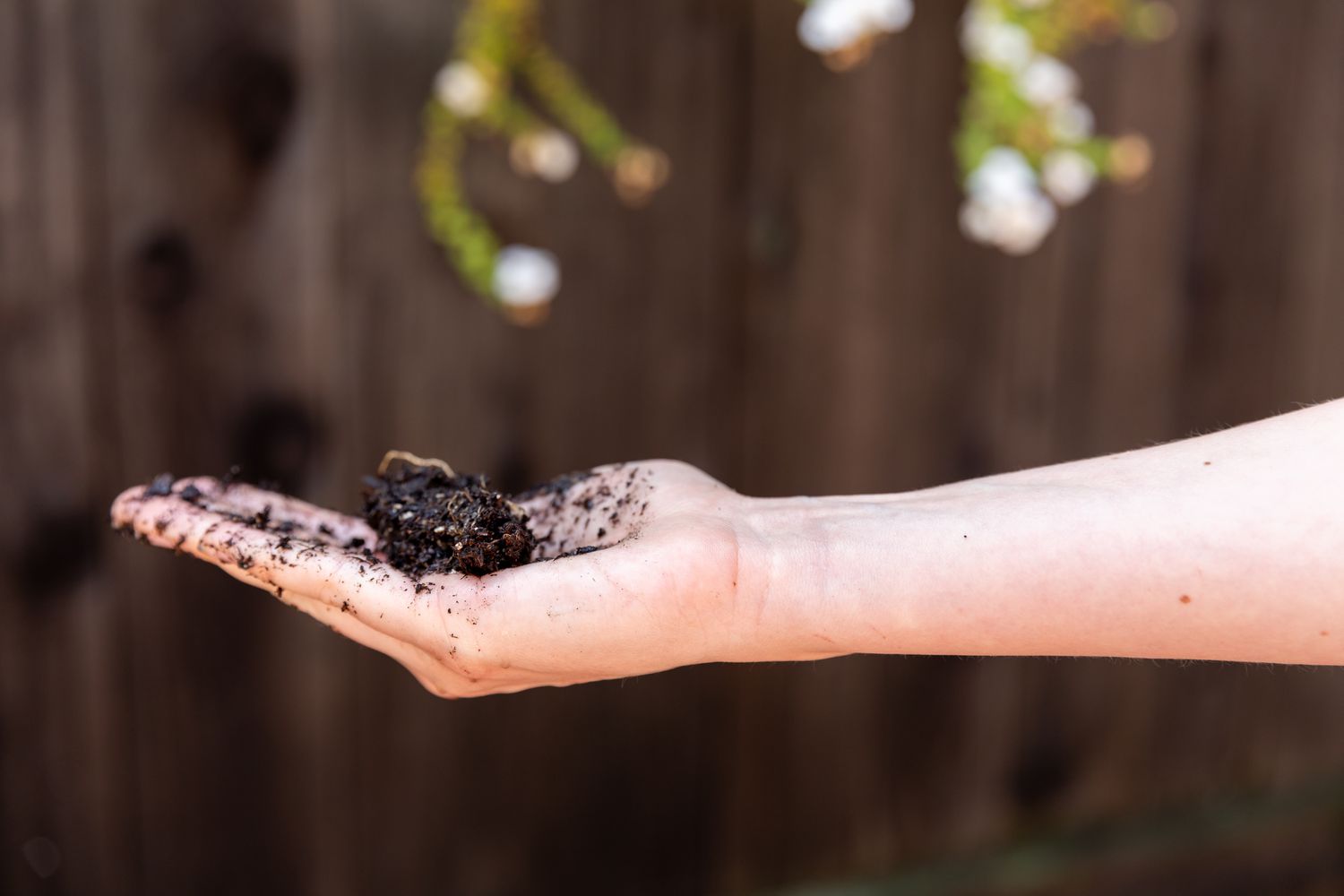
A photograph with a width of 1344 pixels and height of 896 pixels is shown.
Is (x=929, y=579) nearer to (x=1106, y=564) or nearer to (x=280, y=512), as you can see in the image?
(x=1106, y=564)

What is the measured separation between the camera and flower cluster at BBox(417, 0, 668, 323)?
1.65 metres

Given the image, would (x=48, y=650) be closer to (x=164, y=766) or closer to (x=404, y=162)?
(x=164, y=766)

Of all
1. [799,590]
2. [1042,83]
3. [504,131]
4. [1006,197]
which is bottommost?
[799,590]

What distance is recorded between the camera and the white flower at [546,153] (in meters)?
1.70

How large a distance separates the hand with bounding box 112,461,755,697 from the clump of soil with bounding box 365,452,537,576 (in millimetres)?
34

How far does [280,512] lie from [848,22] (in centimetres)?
119

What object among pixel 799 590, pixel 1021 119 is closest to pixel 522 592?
pixel 799 590

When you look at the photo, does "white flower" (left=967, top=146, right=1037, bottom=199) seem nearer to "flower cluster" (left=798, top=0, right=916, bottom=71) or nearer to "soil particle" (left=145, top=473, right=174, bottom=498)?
"flower cluster" (left=798, top=0, right=916, bottom=71)

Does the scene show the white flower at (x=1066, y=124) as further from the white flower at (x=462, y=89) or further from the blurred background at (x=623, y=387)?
the white flower at (x=462, y=89)

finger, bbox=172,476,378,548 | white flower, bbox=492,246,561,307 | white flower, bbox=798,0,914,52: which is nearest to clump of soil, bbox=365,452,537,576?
finger, bbox=172,476,378,548

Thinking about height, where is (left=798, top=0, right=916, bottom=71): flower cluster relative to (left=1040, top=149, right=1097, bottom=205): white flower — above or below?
above

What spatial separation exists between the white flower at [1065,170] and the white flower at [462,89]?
1078mm

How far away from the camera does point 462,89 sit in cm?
162

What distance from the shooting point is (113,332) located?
1.58 m
